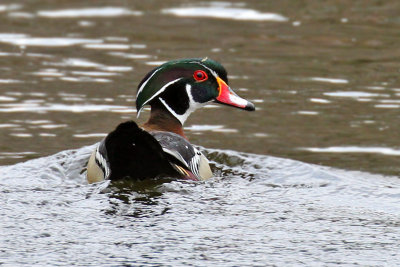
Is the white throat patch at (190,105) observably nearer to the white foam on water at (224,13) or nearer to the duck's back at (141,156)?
the duck's back at (141,156)

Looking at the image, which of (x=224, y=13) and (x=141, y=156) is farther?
(x=224, y=13)

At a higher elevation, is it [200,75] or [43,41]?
[200,75]

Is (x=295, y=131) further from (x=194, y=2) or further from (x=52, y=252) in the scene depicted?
(x=194, y=2)

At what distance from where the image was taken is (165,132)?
8.61m

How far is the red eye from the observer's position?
30.7ft

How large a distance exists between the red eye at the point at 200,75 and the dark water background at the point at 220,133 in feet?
3.22

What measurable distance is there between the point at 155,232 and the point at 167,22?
426 inches

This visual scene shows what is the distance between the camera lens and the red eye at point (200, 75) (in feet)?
30.7

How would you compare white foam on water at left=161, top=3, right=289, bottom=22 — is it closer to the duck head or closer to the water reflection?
the water reflection

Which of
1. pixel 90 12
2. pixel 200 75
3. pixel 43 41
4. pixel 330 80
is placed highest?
pixel 90 12

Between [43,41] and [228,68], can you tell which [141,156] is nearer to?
[228,68]

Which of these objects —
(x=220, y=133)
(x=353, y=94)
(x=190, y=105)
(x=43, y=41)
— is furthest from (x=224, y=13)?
(x=190, y=105)

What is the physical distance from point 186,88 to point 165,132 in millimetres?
929

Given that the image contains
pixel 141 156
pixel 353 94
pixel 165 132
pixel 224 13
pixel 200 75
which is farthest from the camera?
pixel 224 13
